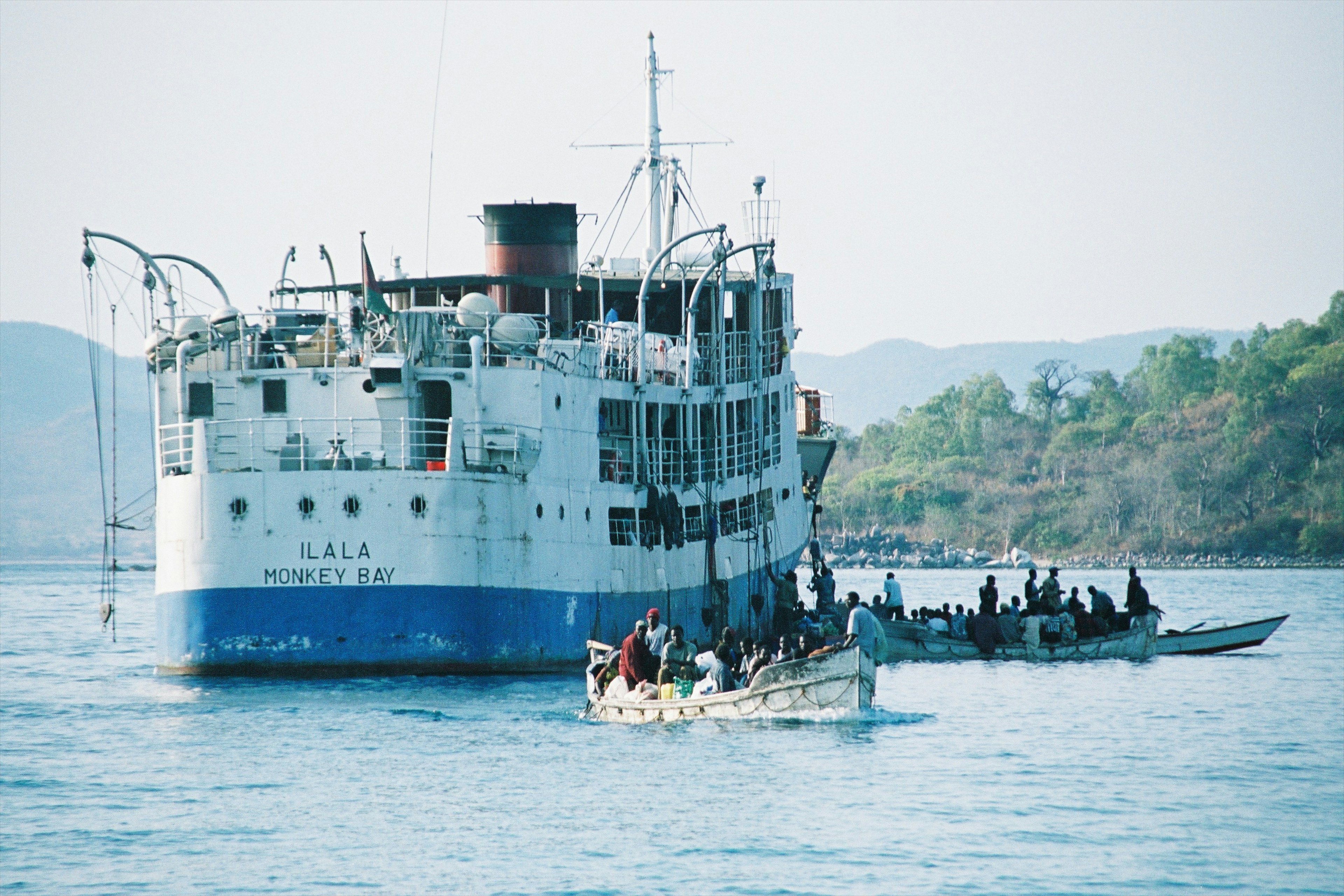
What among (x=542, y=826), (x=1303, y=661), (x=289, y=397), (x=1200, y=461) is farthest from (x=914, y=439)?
(x=542, y=826)

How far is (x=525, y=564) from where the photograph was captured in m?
34.2

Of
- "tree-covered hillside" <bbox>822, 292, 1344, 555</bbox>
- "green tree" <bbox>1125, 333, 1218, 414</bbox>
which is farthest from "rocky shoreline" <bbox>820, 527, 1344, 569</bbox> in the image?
"green tree" <bbox>1125, 333, 1218, 414</bbox>

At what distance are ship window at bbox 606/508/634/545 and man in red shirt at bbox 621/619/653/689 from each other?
27.3 feet

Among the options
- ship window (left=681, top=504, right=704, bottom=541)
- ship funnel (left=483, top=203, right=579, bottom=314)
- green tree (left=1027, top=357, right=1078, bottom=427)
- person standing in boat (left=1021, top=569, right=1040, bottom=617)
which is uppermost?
green tree (left=1027, top=357, right=1078, bottom=427)

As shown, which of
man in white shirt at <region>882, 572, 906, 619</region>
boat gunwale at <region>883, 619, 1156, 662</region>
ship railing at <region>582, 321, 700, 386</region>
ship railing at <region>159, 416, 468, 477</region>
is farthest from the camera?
man in white shirt at <region>882, 572, 906, 619</region>

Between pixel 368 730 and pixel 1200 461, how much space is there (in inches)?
4373

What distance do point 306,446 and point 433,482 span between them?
3.08m

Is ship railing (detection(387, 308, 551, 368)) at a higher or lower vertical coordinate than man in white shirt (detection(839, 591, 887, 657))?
higher

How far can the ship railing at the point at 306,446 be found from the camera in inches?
1313

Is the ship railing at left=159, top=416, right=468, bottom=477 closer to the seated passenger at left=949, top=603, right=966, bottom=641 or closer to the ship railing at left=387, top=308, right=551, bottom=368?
the ship railing at left=387, top=308, right=551, bottom=368

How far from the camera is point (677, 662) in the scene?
29.9m

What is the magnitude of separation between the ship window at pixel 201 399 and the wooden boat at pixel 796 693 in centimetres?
1257

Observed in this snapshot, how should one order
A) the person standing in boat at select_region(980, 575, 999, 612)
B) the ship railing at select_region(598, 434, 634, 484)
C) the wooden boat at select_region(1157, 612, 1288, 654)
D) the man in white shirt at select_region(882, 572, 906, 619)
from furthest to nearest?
the wooden boat at select_region(1157, 612, 1288, 654), the man in white shirt at select_region(882, 572, 906, 619), the person standing in boat at select_region(980, 575, 999, 612), the ship railing at select_region(598, 434, 634, 484)

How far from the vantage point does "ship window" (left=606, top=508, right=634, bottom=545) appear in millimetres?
38625
